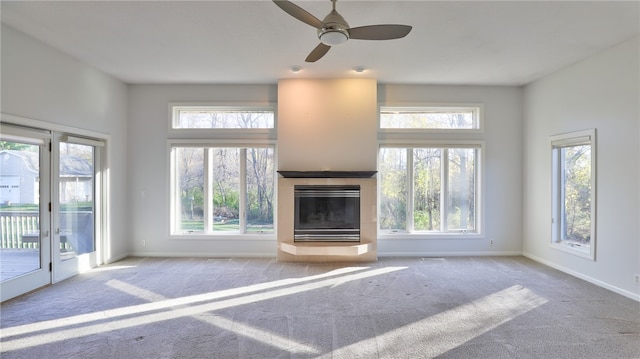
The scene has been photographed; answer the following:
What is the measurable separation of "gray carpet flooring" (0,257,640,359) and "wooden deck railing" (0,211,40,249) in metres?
0.62

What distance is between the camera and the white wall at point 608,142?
3615 millimetres

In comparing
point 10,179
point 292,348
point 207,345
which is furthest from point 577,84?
point 10,179

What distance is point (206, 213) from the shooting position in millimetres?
5523

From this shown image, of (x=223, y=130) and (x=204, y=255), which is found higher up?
(x=223, y=130)

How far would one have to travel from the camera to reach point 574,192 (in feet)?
15.0

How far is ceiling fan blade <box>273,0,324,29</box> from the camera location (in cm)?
222

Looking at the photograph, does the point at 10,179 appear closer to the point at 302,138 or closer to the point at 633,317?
the point at 302,138

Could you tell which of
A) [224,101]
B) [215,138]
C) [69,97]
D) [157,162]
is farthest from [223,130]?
[69,97]

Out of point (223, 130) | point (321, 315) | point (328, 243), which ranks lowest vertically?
point (321, 315)

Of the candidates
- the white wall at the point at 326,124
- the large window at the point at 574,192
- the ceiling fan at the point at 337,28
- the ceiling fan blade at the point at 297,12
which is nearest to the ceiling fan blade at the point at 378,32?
the ceiling fan at the point at 337,28

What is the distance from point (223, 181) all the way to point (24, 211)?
2618 millimetres

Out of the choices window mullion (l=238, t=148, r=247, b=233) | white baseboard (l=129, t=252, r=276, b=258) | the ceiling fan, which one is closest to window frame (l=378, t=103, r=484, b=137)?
window mullion (l=238, t=148, r=247, b=233)

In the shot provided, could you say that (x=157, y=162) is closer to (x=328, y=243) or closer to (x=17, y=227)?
(x=17, y=227)

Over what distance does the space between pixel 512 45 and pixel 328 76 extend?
2.53m
